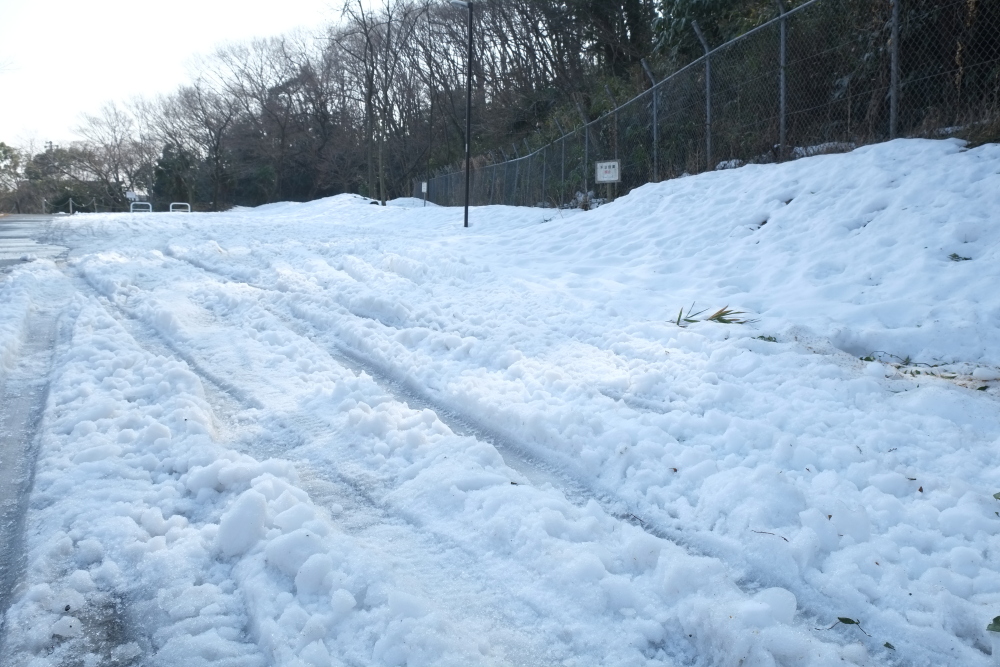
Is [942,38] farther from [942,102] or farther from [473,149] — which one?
[473,149]

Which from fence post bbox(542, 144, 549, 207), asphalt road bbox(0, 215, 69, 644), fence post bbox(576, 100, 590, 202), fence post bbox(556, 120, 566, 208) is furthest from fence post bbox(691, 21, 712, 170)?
asphalt road bbox(0, 215, 69, 644)

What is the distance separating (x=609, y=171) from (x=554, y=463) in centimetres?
1053

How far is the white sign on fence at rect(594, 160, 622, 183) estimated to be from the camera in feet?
43.7

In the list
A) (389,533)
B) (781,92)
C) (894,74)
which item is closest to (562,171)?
(781,92)

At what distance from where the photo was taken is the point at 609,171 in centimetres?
1340

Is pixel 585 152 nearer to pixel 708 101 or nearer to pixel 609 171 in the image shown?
pixel 609 171

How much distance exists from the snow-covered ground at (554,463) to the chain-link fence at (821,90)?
0.86 m

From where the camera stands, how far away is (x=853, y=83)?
9.23 metres

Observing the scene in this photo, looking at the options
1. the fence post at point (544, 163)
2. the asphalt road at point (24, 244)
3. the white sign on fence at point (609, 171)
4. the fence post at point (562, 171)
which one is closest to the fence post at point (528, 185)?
the fence post at point (544, 163)

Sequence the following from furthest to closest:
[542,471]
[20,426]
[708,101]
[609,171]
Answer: [609,171] < [708,101] < [20,426] < [542,471]

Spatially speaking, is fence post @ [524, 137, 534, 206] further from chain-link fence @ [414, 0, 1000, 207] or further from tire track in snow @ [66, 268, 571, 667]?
tire track in snow @ [66, 268, 571, 667]

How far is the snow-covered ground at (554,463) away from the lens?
2443 mm

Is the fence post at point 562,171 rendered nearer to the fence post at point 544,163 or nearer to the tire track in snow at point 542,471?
the fence post at point 544,163

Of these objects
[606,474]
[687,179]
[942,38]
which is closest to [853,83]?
Answer: [942,38]
